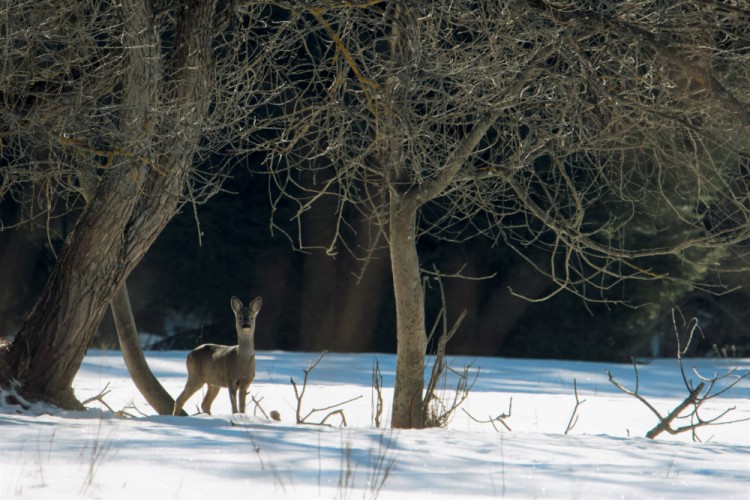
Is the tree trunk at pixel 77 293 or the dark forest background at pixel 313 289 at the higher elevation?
the dark forest background at pixel 313 289

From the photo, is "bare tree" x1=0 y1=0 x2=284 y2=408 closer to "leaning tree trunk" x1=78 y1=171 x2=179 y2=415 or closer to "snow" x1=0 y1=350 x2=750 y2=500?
"snow" x1=0 y1=350 x2=750 y2=500

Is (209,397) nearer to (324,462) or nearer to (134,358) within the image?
(134,358)

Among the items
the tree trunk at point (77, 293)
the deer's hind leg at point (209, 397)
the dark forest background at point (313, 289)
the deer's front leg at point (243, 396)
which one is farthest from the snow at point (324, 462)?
the dark forest background at point (313, 289)

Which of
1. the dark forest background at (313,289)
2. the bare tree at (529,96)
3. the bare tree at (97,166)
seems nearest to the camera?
the bare tree at (529,96)

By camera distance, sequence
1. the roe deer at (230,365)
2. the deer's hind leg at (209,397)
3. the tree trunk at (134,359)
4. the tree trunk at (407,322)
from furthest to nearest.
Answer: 1. the tree trunk at (134,359)
2. the deer's hind leg at (209,397)
3. the roe deer at (230,365)
4. the tree trunk at (407,322)

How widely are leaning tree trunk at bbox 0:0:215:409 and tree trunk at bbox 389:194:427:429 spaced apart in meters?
1.83

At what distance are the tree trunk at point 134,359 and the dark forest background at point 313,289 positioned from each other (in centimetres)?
1009

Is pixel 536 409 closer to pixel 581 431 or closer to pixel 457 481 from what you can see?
pixel 581 431

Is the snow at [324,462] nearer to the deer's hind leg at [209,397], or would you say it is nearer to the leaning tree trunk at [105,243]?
the leaning tree trunk at [105,243]

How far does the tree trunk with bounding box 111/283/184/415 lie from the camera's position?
31.0 feet

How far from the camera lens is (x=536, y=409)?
11.8 m

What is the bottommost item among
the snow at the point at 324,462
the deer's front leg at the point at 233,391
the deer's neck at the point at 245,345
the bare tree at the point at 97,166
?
the snow at the point at 324,462

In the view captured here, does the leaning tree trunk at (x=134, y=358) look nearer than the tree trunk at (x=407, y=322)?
No

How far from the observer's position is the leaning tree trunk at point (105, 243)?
7.41 meters
